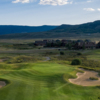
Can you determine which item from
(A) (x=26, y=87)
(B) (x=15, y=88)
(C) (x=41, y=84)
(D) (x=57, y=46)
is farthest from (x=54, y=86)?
(D) (x=57, y=46)

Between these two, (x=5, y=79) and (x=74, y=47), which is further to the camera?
(x=74, y=47)

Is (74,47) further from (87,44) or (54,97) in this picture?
(54,97)

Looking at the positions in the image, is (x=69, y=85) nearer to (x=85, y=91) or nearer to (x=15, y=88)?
(x=85, y=91)

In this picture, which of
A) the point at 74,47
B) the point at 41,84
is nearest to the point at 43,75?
the point at 41,84

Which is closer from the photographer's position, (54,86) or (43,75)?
(54,86)

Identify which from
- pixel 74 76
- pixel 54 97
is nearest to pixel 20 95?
pixel 54 97

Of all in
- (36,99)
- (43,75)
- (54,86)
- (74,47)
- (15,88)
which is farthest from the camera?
(74,47)

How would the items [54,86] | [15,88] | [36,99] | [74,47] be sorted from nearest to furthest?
[36,99] < [15,88] < [54,86] < [74,47]

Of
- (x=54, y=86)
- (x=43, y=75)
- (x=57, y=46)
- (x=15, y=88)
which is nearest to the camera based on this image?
(x=15, y=88)

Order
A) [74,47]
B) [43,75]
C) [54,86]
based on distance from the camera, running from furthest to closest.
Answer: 1. [74,47]
2. [43,75]
3. [54,86]
